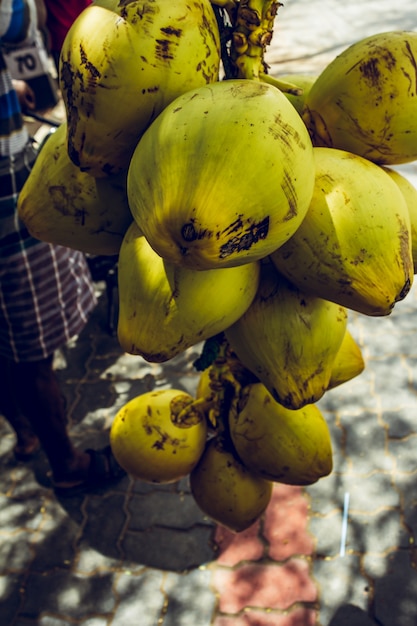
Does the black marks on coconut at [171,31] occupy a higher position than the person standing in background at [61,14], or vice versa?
the black marks on coconut at [171,31]

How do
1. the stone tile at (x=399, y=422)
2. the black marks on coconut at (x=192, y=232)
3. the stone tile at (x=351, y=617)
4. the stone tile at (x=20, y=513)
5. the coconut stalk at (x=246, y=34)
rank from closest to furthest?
the black marks on coconut at (x=192, y=232)
the coconut stalk at (x=246, y=34)
the stone tile at (x=351, y=617)
the stone tile at (x=20, y=513)
the stone tile at (x=399, y=422)

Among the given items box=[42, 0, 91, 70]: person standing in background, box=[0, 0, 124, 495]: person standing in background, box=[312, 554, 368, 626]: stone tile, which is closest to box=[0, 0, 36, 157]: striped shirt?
box=[0, 0, 124, 495]: person standing in background

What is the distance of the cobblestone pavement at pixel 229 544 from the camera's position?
280cm

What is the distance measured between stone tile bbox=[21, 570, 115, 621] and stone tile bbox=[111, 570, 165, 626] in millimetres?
49

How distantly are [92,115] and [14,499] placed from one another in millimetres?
3066

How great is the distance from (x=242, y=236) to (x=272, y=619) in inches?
98.9

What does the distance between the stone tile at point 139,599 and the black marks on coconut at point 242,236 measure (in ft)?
8.40

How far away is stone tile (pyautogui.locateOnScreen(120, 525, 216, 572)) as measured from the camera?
3008mm

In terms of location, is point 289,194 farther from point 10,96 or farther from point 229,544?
point 229,544

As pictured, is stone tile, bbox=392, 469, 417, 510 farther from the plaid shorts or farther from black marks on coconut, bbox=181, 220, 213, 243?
black marks on coconut, bbox=181, 220, 213, 243

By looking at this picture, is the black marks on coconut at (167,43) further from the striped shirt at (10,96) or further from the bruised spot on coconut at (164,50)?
the striped shirt at (10,96)

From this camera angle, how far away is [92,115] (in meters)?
0.82

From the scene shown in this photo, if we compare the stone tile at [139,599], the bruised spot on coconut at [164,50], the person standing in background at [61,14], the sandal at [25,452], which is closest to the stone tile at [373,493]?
the stone tile at [139,599]

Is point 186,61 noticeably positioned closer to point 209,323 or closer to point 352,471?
point 209,323
